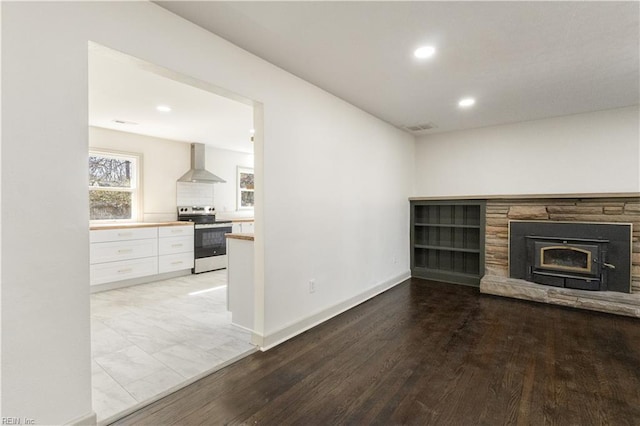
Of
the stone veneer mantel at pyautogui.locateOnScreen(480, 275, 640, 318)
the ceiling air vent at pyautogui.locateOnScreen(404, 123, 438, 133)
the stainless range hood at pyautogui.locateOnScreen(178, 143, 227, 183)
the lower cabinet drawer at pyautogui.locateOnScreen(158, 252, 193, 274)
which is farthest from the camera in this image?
the stainless range hood at pyautogui.locateOnScreen(178, 143, 227, 183)

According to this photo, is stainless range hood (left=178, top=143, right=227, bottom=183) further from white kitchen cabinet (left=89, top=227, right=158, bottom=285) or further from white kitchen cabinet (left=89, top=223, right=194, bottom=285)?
white kitchen cabinet (left=89, top=227, right=158, bottom=285)

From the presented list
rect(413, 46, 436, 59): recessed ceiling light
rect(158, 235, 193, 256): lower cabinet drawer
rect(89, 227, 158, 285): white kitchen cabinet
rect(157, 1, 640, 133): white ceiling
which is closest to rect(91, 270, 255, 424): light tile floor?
rect(89, 227, 158, 285): white kitchen cabinet

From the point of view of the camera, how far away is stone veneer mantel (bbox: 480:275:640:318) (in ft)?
11.3

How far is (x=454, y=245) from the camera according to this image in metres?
5.08

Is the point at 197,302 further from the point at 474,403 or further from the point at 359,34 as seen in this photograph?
the point at 359,34

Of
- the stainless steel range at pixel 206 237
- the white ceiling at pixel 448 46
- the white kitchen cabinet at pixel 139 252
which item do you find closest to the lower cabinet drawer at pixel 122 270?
the white kitchen cabinet at pixel 139 252

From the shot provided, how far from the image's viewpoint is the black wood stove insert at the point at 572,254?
364 centimetres

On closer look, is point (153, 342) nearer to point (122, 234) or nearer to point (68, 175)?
point (68, 175)

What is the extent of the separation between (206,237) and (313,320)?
3334 mm

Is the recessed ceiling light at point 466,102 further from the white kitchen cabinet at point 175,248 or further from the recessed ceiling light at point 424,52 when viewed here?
the white kitchen cabinet at point 175,248

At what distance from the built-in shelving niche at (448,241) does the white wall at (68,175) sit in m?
2.96

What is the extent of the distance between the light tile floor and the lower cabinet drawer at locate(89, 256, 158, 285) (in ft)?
0.72

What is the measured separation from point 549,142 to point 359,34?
11.9 feet

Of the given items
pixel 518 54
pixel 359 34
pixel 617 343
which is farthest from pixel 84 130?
pixel 617 343
